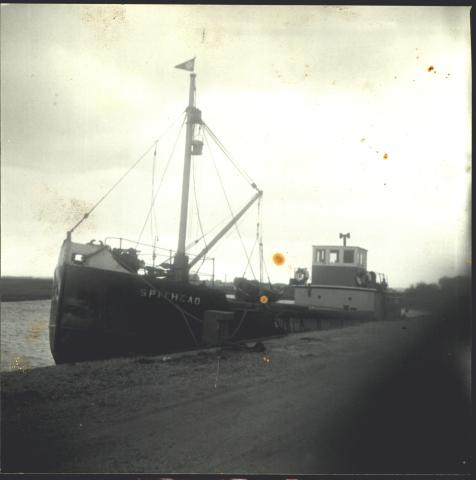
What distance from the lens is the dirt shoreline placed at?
14.7 feet

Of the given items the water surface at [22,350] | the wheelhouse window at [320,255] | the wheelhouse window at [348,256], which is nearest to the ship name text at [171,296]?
the water surface at [22,350]

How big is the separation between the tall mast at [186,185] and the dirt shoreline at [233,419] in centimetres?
524

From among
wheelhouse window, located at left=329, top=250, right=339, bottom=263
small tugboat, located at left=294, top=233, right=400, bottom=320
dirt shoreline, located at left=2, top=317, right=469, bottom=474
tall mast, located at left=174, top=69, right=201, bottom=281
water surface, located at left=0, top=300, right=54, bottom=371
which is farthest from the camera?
wheelhouse window, located at left=329, top=250, right=339, bottom=263

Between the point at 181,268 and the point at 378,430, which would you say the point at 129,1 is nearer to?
the point at 378,430

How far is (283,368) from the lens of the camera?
925cm

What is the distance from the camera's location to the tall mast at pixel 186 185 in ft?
47.3

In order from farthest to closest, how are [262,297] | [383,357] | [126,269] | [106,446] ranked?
1. [262,297]
2. [126,269]
3. [383,357]
4. [106,446]

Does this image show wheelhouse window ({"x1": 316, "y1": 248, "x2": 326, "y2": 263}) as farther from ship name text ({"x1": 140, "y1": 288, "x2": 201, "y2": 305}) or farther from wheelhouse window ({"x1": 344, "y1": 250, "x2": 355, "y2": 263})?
ship name text ({"x1": 140, "y1": 288, "x2": 201, "y2": 305})

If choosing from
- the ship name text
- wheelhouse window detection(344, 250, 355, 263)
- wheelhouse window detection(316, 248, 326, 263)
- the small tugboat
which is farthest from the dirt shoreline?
wheelhouse window detection(316, 248, 326, 263)

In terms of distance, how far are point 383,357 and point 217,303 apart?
5.98 meters

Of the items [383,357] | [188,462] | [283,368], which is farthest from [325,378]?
[188,462]

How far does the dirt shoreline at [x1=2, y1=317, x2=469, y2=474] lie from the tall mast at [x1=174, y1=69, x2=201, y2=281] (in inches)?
206

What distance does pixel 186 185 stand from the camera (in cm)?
1518

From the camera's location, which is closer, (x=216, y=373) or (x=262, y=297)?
(x=216, y=373)
